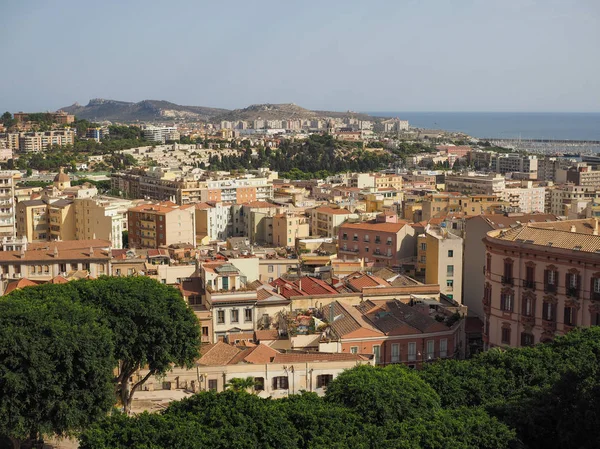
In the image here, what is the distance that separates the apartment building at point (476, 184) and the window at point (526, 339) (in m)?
53.9

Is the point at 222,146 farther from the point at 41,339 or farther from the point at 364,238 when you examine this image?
the point at 41,339

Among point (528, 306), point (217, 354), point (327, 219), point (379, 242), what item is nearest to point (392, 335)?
point (528, 306)

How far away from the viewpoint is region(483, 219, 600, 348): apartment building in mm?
27812

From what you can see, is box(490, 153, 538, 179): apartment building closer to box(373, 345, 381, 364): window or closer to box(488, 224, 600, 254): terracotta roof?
box(488, 224, 600, 254): terracotta roof

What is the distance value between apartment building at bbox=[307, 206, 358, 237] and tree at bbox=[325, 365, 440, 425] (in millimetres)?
37039

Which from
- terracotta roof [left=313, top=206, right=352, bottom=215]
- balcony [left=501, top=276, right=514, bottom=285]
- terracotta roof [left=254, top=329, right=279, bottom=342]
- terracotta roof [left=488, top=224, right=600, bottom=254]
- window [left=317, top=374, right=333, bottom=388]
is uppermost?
terracotta roof [left=488, top=224, right=600, bottom=254]

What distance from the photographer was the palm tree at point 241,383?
24391mm

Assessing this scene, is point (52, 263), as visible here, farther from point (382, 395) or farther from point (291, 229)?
point (291, 229)

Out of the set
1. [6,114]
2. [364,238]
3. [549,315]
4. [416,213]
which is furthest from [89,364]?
[6,114]

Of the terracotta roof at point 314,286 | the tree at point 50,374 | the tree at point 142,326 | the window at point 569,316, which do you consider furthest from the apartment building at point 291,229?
the tree at point 50,374

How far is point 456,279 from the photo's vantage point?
38969mm

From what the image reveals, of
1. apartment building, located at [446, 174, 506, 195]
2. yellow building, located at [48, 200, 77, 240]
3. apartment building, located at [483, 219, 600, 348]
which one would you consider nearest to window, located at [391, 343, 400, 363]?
apartment building, located at [483, 219, 600, 348]

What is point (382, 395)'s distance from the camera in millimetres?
20469

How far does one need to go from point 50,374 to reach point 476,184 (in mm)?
70562
